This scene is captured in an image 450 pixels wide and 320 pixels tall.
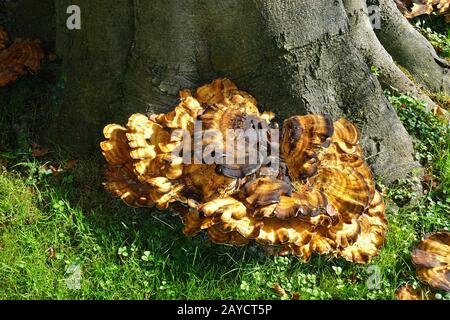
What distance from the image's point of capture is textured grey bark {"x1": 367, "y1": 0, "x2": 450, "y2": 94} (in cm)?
591

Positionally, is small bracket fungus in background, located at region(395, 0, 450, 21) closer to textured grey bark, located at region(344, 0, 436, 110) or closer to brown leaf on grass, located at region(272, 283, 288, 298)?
textured grey bark, located at region(344, 0, 436, 110)

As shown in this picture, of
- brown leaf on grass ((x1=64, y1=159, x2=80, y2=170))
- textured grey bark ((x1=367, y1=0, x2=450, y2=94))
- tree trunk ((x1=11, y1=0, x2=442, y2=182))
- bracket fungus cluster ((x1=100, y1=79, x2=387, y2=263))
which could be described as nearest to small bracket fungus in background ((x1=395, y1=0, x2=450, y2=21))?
textured grey bark ((x1=367, y1=0, x2=450, y2=94))

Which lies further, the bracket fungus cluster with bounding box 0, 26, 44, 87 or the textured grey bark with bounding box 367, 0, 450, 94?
the textured grey bark with bounding box 367, 0, 450, 94

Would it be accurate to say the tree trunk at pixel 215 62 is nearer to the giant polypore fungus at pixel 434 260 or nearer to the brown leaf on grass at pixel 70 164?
the brown leaf on grass at pixel 70 164

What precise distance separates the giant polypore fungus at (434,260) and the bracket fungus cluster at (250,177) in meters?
0.38

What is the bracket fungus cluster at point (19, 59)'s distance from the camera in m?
5.00

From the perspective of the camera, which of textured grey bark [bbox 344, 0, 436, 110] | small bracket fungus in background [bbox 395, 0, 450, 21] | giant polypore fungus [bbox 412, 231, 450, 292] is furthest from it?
small bracket fungus in background [bbox 395, 0, 450, 21]

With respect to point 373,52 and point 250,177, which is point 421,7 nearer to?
point 373,52

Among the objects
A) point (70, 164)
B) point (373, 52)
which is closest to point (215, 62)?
point (70, 164)

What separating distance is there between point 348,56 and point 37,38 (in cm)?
306

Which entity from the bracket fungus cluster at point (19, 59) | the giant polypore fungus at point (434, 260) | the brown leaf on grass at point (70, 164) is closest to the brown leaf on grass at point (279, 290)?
the giant polypore fungus at point (434, 260)

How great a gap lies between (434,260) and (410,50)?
2768 millimetres

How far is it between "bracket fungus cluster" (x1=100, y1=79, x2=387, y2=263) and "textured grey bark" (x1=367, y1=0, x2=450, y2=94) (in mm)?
2368

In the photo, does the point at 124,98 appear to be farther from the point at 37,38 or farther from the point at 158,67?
the point at 37,38
